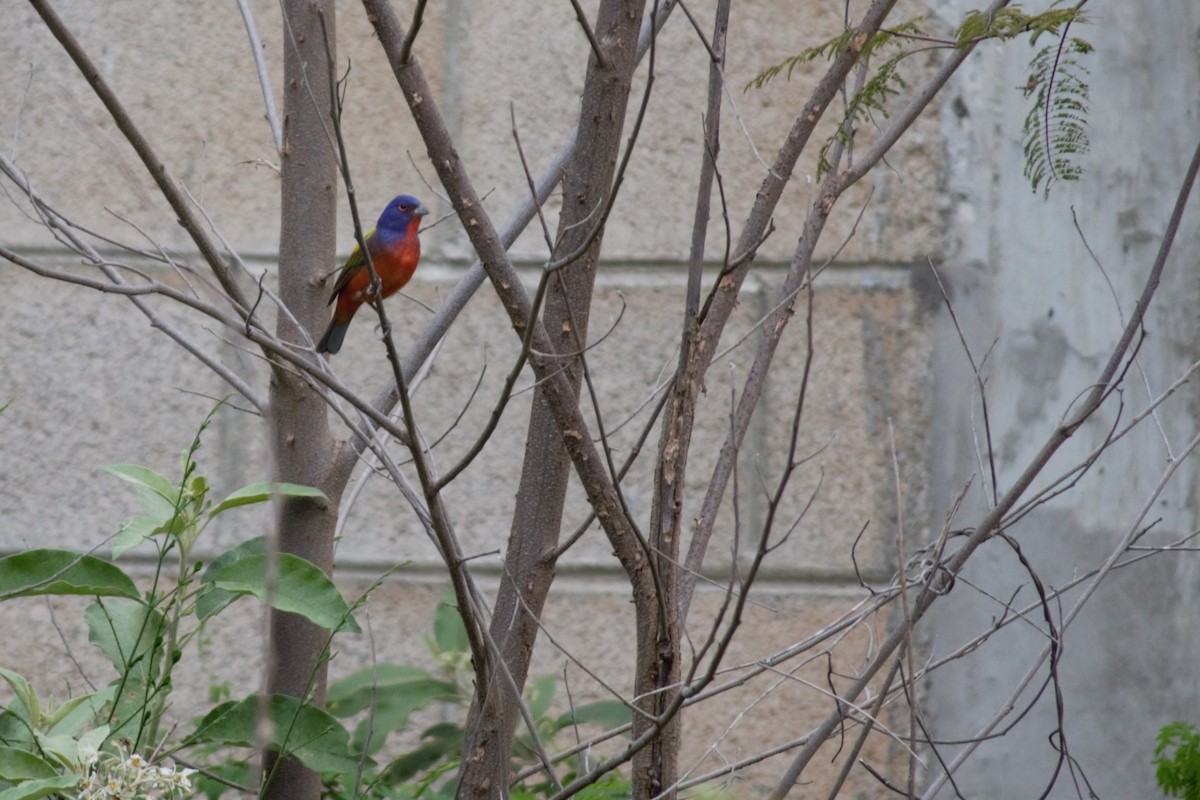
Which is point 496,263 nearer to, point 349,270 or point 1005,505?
point 1005,505

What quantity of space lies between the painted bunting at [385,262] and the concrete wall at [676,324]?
0.75 feet

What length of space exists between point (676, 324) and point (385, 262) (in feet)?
2.32

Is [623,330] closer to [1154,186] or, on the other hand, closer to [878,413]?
[878,413]

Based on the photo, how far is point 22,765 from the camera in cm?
141

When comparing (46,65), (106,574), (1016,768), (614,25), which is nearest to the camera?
(614,25)

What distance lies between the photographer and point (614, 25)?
4.79 ft

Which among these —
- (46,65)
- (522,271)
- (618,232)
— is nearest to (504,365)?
(522,271)

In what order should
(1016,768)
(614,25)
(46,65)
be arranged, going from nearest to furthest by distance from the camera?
(614,25) < (1016,768) < (46,65)

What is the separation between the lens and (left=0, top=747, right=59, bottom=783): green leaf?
1396 millimetres

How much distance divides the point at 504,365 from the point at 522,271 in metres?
0.22

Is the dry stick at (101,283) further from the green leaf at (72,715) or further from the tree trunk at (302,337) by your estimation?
the green leaf at (72,715)

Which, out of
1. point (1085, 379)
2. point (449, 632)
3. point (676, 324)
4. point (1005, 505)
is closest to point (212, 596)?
point (449, 632)

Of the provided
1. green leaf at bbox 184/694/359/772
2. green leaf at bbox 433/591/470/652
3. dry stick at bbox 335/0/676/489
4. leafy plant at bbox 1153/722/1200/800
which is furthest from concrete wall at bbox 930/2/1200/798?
green leaf at bbox 184/694/359/772

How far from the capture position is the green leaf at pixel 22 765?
1396mm
